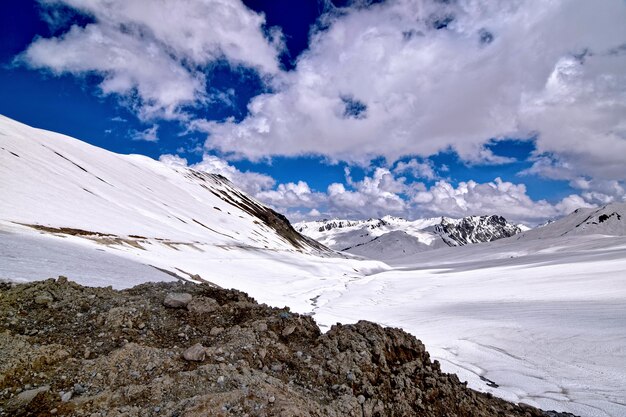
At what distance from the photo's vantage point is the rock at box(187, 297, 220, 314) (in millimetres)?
7918

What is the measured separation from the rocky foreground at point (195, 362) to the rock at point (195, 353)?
0.02 meters

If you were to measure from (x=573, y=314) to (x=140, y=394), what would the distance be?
21916 mm

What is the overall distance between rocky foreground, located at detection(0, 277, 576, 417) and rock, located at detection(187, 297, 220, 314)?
0.03m

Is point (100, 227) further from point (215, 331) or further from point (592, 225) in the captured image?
point (592, 225)

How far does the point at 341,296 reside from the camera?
35.2 meters

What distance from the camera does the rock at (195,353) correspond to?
235 inches

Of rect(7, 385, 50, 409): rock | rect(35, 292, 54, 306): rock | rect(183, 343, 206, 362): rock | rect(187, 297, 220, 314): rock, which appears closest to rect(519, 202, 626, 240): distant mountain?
rect(187, 297, 220, 314): rock

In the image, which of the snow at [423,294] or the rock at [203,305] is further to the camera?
the snow at [423,294]

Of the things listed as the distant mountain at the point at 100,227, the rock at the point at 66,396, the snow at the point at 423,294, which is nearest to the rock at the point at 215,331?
the rock at the point at 66,396

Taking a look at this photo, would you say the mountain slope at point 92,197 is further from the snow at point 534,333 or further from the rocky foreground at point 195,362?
the snow at point 534,333

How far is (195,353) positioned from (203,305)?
2.16 meters

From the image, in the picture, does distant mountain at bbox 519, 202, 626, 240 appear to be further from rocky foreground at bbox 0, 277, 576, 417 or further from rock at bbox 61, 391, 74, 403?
rock at bbox 61, 391, 74, 403

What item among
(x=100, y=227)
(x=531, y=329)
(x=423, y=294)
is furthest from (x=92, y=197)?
(x=531, y=329)

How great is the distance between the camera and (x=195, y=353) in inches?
237
